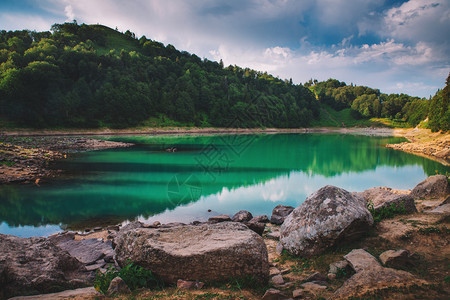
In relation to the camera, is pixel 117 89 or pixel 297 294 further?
pixel 117 89

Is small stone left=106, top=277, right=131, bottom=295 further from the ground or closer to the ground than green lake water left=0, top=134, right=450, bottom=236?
further from the ground

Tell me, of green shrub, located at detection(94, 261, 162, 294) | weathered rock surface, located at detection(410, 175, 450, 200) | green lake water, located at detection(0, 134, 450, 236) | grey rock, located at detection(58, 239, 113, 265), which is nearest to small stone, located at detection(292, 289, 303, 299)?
green shrub, located at detection(94, 261, 162, 294)

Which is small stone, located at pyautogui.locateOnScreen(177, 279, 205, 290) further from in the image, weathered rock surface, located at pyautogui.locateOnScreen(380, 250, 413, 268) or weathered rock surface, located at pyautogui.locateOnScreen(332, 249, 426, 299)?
weathered rock surface, located at pyautogui.locateOnScreen(380, 250, 413, 268)

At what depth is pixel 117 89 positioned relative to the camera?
78375 mm

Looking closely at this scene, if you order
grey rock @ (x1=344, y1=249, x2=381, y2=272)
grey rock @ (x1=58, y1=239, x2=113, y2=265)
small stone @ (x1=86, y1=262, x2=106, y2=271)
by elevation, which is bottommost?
grey rock @ (x1=58, y1=239, x2=113, y2=265)

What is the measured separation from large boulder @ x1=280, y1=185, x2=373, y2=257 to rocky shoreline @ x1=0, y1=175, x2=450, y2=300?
0.9 inches

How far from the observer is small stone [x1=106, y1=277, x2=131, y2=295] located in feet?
14.2

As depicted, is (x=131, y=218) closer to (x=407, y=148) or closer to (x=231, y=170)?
(x=231, y=170)

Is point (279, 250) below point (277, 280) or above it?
below

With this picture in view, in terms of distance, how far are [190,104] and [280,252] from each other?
91.6 meters

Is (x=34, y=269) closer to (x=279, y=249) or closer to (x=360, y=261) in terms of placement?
(x=279, y=249)

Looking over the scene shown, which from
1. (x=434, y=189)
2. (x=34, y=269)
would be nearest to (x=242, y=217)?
(x=34, y=269)

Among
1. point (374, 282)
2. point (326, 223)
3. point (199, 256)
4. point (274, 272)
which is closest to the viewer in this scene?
point (374, 282)

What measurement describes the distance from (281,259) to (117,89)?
269 ft
